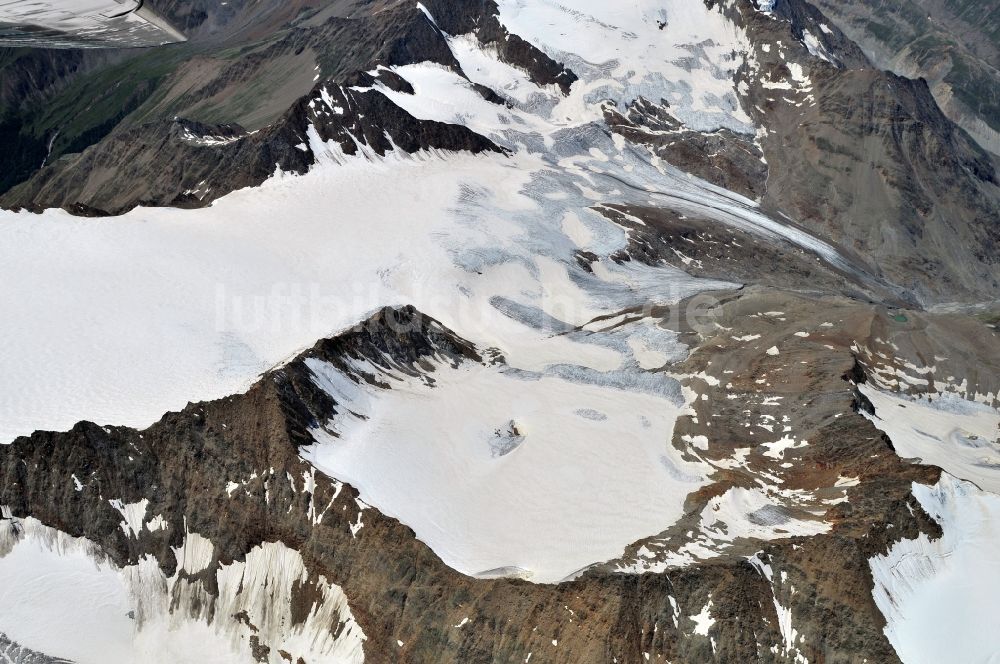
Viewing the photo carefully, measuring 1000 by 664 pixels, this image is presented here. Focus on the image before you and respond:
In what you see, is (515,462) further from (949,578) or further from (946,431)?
(946,431)

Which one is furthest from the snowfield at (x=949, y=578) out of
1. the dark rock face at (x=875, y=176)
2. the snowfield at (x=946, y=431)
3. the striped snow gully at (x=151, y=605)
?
the dark rock face at (x=875, y=176)

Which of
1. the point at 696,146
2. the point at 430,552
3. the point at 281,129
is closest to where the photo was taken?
the point at 430,552

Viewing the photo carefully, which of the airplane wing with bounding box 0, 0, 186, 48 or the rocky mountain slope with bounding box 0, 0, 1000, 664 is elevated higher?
the airplane wing with bounding box 0, 0, 186, 48

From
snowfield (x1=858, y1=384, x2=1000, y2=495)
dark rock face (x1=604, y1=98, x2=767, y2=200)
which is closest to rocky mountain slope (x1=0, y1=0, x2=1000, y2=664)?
snowfield (x1=858, y1=384, x2=1000, y2=495)

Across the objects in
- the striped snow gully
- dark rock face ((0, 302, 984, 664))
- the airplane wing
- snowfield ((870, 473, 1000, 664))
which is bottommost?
the striped snow gully

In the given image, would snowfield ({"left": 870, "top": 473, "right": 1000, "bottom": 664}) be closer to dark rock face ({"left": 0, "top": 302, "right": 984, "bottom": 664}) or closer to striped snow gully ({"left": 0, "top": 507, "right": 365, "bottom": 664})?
dark rock face ({"left": 0, "top": 302, "right": 984, "bottom": 664})

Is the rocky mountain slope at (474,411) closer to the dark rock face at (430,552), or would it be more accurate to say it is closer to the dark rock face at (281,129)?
the dark rock face at (430,552)

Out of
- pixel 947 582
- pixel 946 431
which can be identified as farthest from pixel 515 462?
pixel 946 431

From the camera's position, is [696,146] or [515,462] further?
[696,146]
